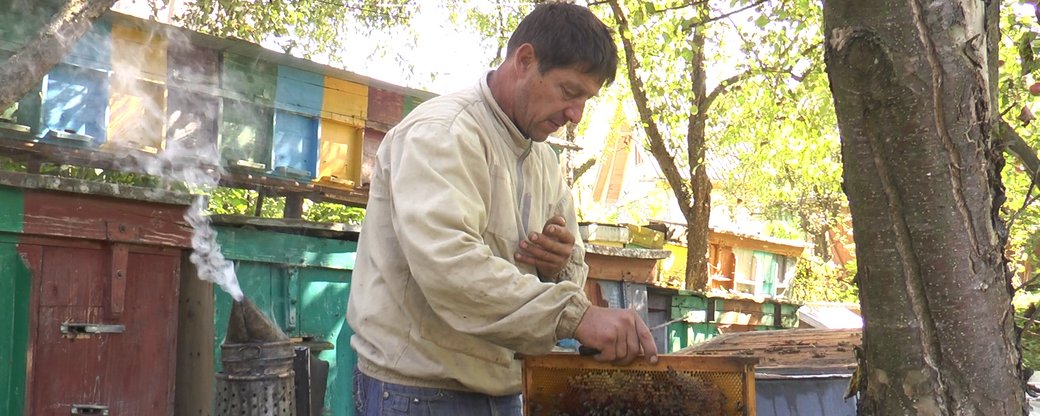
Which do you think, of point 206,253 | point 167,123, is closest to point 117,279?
point 206,253

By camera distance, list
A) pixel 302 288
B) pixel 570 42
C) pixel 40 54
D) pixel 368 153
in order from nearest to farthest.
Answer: pixel 570 42, pixel 40 54, pixel 302 288, pixel 368 153

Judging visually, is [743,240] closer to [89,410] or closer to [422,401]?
[89,410]

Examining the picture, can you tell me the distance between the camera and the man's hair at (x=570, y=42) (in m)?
2.55

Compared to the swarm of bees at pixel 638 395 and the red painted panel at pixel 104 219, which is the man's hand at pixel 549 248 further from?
the red painted panel at pixel 104 219

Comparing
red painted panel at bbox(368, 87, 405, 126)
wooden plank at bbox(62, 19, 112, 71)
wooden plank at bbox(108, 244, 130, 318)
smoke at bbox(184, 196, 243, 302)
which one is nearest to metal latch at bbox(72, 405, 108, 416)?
wooden plank at bbox(108, 244, 130, 318)

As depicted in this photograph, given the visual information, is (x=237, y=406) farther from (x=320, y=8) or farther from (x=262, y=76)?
(x=320, y=8)

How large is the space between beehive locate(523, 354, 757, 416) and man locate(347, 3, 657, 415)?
113 mm

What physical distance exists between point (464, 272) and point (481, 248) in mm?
73

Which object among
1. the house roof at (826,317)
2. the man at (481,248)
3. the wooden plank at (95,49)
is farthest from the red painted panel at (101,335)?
the house roof at (826,317)

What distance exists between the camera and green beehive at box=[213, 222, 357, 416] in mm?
6496

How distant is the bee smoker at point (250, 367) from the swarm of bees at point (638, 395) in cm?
277

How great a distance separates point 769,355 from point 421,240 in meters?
3.54

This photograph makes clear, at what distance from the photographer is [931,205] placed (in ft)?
7.22

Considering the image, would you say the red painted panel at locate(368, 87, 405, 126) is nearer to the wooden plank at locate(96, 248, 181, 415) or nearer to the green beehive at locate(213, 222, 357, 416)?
the green beehive at locate(213, 222, 357, 416)
